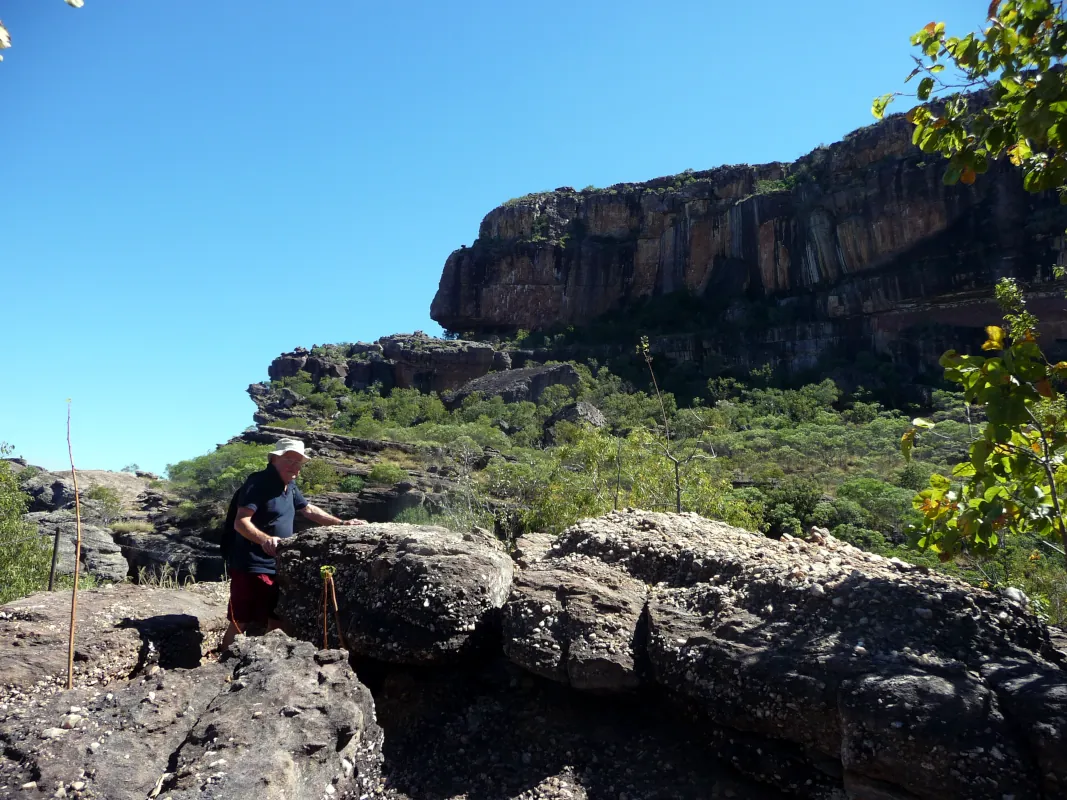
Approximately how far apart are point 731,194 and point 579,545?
66530 mm

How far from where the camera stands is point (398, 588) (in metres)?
3.72

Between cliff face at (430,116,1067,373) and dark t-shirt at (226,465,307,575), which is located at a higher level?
cliff face at (430,116,1067,373)

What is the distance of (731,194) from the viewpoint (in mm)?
65875

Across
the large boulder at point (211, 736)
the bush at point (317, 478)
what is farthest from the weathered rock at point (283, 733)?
the bush at point (317, 478)

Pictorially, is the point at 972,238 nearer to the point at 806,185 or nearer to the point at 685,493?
the point at 806,185

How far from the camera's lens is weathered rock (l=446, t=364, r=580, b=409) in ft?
165

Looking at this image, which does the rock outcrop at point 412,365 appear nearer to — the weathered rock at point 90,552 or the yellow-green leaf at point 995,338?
the weathered rock at point 90,552

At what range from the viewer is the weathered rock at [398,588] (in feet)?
11.8

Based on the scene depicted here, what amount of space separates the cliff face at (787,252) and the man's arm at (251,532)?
169ft

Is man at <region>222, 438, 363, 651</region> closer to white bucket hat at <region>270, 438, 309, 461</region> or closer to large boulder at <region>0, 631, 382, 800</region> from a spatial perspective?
white bucket hat at <region>270, 438, 309, 461</region>

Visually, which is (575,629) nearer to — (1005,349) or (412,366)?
(1005,349)

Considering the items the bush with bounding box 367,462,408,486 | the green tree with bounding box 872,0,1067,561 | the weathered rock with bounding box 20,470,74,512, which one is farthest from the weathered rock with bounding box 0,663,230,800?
the weathered rock with bounding box 20,470,74,512

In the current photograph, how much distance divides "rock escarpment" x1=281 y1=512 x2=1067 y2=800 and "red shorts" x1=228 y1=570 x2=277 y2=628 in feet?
0.68

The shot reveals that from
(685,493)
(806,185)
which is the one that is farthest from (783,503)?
(806,185)
